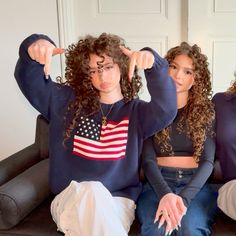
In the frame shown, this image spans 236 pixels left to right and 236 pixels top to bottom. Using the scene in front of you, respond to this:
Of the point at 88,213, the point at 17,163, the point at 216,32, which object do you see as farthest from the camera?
the point at 216,32

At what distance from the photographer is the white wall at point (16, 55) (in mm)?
2494

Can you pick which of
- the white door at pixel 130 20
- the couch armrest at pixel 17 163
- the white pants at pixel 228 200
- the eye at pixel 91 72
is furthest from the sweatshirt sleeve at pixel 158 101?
Result: the white door at pixel 130 20

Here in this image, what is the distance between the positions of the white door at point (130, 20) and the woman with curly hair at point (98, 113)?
101cm

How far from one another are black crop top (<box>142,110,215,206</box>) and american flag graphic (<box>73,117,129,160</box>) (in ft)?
0.39

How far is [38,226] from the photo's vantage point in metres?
1.38

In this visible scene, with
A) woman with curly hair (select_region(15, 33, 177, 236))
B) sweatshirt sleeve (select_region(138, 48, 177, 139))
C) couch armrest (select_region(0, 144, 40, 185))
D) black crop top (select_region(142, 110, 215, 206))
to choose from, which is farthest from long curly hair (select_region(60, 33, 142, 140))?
couch armrest (select_region(0, 144, 40, 185))

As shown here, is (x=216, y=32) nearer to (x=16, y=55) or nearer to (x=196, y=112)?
(x=196, y=112)

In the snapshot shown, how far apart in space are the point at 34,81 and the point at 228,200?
87 cm

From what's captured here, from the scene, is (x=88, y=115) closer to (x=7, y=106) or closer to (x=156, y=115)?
(x=156, y=115)

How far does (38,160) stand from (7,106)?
966mm

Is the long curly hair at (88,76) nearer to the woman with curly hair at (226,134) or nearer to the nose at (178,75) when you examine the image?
the nose at (178,75)

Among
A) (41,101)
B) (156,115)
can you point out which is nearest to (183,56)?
(156,115)

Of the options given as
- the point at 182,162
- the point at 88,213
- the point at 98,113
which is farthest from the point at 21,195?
the point at 182,162

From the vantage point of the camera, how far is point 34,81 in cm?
142
